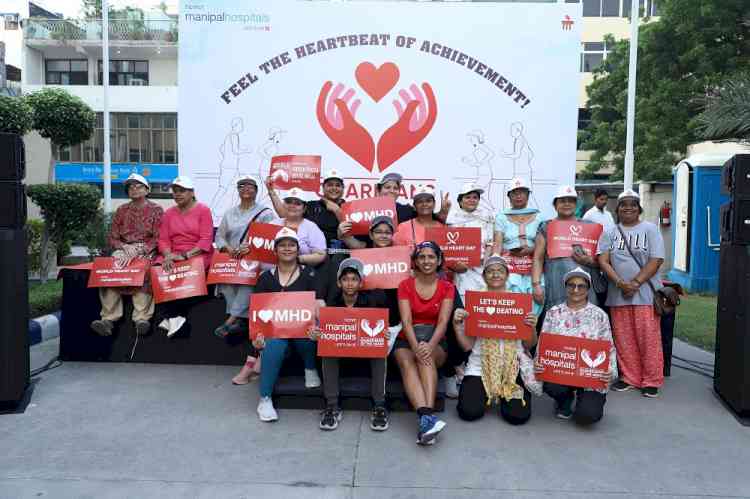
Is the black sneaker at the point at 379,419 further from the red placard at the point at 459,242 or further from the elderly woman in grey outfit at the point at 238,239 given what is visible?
the elderly woman in grey outfit at the point at 238,239

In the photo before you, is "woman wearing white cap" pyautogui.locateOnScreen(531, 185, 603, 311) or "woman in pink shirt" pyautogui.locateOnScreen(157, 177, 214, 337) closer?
"woman wearing white cap" pyautogui.locateOnScreen(531, 185, 603, 311)

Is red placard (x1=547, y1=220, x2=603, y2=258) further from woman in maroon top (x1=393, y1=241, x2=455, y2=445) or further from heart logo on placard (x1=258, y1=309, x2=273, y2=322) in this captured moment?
heart logo on placard (x1=258, y1=309, x2=273, y2=322)

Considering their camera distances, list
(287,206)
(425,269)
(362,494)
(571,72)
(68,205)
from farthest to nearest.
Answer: (68,205)
(571,72)
(287,206)
(425,269)
(362,494)

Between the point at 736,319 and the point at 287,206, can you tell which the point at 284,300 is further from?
the point at 736,319

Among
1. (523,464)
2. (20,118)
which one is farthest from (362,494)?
(20,118)

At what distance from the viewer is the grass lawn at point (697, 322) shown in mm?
7570

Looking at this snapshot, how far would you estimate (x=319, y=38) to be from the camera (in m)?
6.86

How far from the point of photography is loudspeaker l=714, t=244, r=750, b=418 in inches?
184

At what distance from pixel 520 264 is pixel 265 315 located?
7.35ft

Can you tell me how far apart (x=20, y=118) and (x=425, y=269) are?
22.3 ft

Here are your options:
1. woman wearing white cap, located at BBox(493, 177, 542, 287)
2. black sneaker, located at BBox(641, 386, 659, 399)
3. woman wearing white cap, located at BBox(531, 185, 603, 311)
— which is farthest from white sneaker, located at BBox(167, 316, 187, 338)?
black sneaker, located at BBox(641, 386, 659, 399)

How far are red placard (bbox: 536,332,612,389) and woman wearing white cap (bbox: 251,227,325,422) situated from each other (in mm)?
1717

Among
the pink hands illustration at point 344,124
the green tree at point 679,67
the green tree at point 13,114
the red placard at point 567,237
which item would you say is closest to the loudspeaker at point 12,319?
the pink hands illustration at point 344,124

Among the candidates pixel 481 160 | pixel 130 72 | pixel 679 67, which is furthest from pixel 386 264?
pixel 130 72
